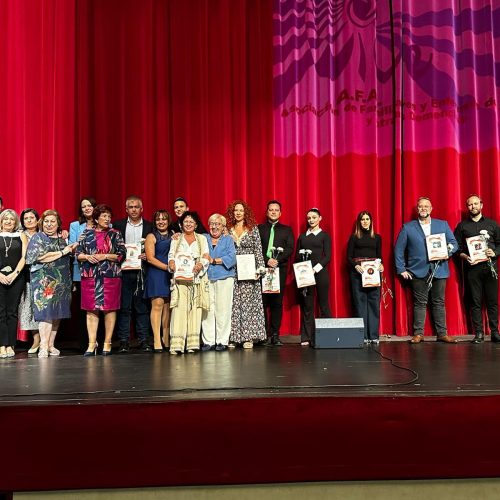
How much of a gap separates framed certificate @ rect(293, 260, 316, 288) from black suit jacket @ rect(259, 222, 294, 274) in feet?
0.49

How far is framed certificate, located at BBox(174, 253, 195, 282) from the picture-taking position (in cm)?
505

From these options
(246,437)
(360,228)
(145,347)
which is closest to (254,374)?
(246,437)

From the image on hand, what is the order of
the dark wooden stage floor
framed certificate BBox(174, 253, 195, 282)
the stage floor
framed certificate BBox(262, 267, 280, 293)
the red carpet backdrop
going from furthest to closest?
the red carpet backdrop
framed certificate BBox(262, 267, 280, 293)
framed certificate BBox(174, 253, 195, 282)
the stage floor
the dark wooden stage floor

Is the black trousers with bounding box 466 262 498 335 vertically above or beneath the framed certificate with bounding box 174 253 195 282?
beneath

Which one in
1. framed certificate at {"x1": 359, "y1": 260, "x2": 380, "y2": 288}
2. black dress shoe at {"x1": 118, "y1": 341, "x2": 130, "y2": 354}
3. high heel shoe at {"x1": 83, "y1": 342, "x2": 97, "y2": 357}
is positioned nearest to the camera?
high heel shoe at {"x1": 83, "y1": 342, "x2": 97, "y2": 357}

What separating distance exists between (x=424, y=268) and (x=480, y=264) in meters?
0.56

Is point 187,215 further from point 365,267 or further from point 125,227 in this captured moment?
point 365,267

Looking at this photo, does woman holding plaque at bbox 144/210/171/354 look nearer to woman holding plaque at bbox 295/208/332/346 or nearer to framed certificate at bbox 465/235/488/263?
woman holding plaque at bbox 295/208/332/346

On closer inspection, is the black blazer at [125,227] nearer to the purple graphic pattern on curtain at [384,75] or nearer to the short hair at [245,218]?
the short hair at [245,218]

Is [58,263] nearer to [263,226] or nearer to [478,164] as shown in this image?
[263,226]

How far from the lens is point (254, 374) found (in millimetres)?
3602

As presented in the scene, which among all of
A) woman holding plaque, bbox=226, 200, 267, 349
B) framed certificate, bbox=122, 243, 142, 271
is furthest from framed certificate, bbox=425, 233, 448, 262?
framed certificate, bbox=122, 243, 142, 271

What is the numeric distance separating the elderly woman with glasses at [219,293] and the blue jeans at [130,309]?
2.01 feet

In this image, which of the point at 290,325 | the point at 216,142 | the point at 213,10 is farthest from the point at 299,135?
the point at 290,325
